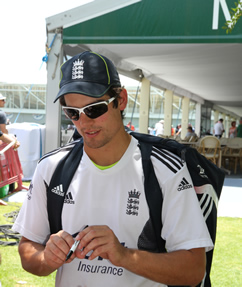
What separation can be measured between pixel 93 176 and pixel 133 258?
33 centimetres

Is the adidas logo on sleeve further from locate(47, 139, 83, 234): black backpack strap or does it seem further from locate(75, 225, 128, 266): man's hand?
locate(47, 139, 83, 234): black backpack strap

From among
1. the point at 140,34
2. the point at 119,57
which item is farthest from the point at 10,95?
the point at 140,34

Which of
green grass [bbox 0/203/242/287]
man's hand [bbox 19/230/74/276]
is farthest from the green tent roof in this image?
man's hand [bbox 19/230/74/276]

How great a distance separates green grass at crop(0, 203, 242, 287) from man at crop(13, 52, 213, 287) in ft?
7.51

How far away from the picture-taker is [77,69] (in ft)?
4.77

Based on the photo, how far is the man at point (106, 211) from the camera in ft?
4.26

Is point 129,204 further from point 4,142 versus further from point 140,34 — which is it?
point 140,34

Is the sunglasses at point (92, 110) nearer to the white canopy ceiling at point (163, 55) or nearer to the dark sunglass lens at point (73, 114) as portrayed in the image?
the dark sunglass lens at point (73, 114)

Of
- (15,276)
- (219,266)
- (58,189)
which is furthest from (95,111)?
(219,266)

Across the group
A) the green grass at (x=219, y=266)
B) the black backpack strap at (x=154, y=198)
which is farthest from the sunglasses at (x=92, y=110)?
the green grass at (x=219, y=266)

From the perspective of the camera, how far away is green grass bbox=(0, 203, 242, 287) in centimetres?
362

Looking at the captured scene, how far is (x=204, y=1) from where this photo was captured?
7.88 m

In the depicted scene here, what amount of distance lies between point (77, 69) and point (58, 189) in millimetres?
428

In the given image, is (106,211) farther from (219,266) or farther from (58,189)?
(219,266)
